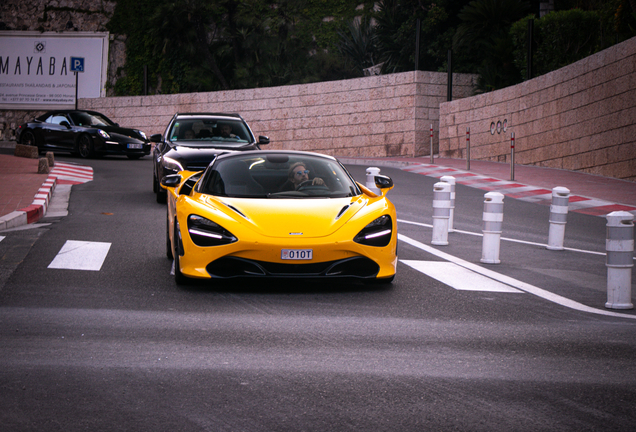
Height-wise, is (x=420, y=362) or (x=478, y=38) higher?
(x=478, y=38)

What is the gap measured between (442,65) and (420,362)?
28258 mm

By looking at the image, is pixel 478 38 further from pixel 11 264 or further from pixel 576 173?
pixel 11 264

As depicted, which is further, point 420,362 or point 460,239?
point 460,239

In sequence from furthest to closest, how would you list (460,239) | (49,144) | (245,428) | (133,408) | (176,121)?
(49,144)
(176,121)
(460,239)
(133,408)
(245,428)

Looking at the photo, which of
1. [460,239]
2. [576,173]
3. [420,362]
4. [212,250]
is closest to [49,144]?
[576,173]

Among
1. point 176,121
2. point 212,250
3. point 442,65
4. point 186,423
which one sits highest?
point 442,65

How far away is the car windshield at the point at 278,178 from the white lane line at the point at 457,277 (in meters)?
1.23

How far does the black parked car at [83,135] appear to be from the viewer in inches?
1036

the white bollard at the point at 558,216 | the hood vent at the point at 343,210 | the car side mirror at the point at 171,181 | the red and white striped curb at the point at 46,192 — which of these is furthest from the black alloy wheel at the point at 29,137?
the hood vent at the point at 343,210

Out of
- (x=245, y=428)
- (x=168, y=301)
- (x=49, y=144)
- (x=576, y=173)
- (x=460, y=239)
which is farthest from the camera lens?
(x=49, y=144)

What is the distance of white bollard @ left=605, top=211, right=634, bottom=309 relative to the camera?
7219 millimetres

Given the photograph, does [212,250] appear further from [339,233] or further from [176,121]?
[176,121]

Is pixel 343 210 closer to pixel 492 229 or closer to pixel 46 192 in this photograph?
pixel 492 229

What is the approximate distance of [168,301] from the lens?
7125 mm
